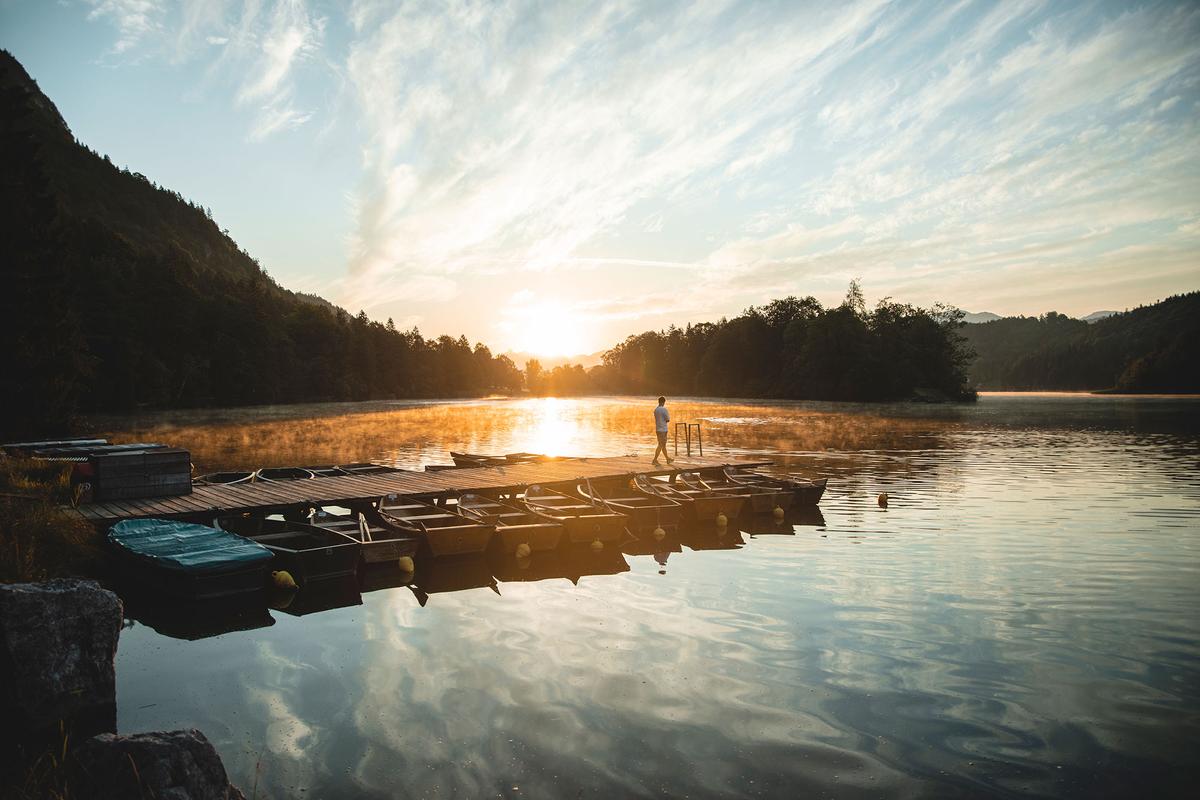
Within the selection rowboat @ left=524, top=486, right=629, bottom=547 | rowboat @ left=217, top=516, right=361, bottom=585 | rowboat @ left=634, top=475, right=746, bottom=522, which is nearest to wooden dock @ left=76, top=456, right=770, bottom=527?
rowboat @ left=217, top=516, right=361, bottom=585

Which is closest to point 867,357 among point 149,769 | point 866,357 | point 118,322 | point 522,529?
point 866,357

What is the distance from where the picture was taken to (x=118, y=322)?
91438 millimetres

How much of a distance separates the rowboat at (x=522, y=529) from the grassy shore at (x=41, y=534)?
8.56 m

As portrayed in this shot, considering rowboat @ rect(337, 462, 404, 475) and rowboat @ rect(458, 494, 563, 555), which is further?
rowboat @ rect(337, 462, 404, 475)

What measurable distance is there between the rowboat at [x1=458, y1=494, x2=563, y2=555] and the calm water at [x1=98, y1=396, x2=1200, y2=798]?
2.46ft

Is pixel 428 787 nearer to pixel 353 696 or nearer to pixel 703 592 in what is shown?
pixel 353 696

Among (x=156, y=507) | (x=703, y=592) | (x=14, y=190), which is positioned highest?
(x=14, y=190)

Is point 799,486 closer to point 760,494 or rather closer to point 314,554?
point 760,494

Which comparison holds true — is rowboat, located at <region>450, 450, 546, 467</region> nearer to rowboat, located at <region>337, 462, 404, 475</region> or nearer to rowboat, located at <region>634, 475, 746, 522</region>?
rowboat, located at <region>337, 462, 404, 475</region>

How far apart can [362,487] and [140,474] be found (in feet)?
18.8

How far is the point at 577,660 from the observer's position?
10.8m

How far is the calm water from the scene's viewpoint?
7.59m

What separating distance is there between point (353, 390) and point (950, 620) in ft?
527

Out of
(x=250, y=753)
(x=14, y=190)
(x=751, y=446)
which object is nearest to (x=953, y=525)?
(x=250, y=753)
